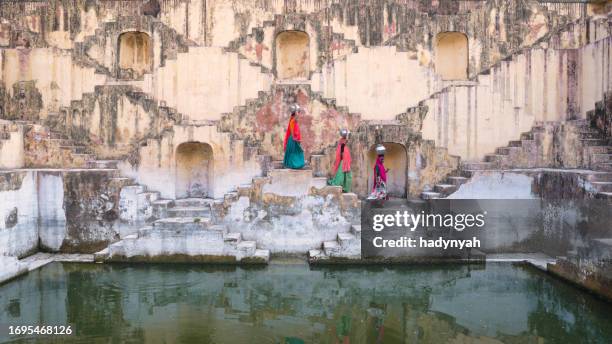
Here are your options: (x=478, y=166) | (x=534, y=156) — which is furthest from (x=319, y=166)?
(x=534, y=156)

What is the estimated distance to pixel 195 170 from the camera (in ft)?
47.9

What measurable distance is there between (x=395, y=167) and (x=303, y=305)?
713 cm

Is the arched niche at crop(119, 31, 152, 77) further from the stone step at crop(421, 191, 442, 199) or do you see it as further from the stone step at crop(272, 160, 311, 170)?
the stone step at crop(421, 191, 442, 199)

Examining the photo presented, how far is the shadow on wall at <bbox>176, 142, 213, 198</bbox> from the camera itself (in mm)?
14406

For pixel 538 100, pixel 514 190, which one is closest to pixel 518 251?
pixel 514 190

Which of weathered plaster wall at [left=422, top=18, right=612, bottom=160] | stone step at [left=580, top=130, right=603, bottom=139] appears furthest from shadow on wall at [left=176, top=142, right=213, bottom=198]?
stone step at [left=580, top=130, right=603, bottom=139]

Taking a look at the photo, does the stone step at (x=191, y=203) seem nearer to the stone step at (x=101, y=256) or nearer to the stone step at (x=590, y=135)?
the stone step at (x=101, y=256)

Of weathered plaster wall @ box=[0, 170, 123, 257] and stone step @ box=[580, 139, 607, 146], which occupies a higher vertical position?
stone step @ box=[580, 139, 607, 146]

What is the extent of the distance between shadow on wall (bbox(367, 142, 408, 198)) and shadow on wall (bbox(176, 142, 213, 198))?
4799mm

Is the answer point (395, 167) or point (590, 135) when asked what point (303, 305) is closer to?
point (395, 167)

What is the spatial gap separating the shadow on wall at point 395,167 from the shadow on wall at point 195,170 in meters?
4.80

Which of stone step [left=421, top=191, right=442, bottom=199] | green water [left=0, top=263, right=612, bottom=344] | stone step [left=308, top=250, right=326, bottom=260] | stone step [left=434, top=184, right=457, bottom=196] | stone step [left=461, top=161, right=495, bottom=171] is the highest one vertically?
stone step [left=461, top=161, right=495, bottom=171]

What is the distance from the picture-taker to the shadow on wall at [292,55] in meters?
18.4

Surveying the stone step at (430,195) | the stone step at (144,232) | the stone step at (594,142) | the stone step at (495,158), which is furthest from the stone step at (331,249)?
the stone step at (594,142)
